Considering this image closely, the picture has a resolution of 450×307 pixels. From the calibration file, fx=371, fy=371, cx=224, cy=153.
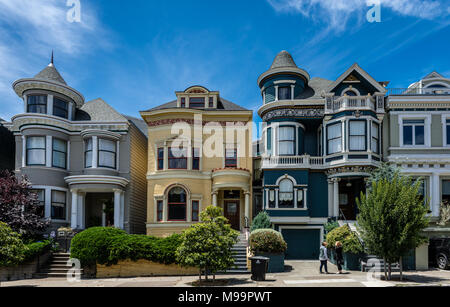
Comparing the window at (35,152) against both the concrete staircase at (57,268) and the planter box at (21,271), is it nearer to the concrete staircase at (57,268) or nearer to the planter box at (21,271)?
the concrete staircase at (57,268)

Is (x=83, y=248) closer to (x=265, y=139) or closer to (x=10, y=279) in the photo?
(x=10, y=279)

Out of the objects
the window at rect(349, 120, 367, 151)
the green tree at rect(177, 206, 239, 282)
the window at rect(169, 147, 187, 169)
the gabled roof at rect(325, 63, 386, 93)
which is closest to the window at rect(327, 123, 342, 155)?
the window at rect(349, 120, 367, 151)

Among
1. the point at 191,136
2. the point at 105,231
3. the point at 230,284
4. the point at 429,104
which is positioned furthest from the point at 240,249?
the point at 429,104

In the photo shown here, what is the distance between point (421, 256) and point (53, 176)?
2212 centimetres

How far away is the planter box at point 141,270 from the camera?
17453mm

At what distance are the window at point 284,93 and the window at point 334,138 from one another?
3.45m

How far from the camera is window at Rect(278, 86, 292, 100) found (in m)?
25.1

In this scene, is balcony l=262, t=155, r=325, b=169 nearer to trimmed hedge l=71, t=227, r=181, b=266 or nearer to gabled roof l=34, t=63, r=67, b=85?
trimmed hedge l=71, t=227, r=181, b=266

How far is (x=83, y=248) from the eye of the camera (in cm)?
1764

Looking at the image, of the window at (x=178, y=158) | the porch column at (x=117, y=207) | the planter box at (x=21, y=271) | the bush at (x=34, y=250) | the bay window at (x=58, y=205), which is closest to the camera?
the planter box at (x=21, y=271)

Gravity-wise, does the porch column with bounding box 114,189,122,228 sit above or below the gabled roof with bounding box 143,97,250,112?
below

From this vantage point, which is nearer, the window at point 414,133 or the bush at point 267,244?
the bush at point 267,244

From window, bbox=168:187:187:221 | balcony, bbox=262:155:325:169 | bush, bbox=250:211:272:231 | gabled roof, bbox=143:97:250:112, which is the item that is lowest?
bush, bbox=250:211:272:231

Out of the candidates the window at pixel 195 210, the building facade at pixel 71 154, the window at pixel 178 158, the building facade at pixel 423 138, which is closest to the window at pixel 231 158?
the window at pixel 178 158
